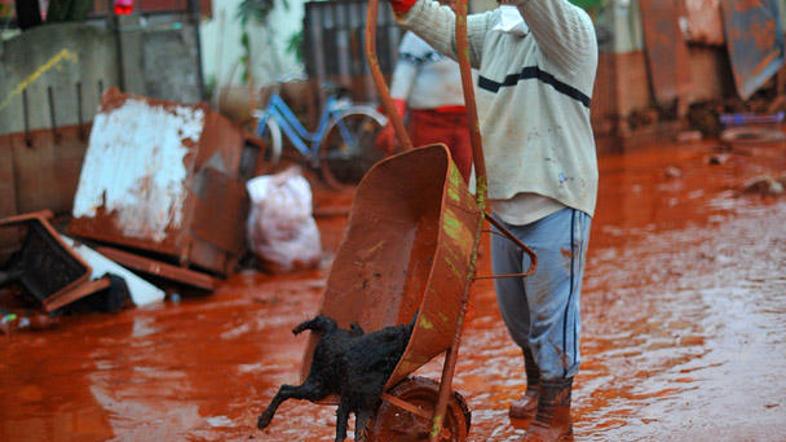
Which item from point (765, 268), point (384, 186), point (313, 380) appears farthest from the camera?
point (765, 268)

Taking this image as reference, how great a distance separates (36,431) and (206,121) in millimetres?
3197

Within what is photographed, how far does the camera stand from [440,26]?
398 cm

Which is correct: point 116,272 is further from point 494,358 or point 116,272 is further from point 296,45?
point 296,45

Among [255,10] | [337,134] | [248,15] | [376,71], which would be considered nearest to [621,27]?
[337,134]

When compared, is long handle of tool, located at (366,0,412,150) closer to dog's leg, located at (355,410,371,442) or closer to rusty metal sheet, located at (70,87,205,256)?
dog's leg, located at (355,410,371,442)

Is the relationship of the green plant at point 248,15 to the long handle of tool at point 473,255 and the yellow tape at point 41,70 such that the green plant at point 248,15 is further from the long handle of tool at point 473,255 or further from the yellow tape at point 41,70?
the long handle of tool at point 473,255

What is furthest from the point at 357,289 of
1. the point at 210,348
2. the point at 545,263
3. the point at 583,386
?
the point at 210,348

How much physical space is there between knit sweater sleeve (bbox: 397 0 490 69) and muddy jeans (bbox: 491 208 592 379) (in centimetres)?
75

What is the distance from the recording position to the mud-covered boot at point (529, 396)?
4.22 meters

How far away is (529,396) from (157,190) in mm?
3612

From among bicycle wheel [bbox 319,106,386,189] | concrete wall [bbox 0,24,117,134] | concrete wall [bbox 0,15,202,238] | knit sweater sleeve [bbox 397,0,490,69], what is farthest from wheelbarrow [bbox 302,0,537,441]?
bicycle wheel [bbox 319,106,386,189]

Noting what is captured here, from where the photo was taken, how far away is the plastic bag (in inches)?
294

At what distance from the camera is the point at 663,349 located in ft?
16.5

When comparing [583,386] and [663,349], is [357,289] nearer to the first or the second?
[583,386]
